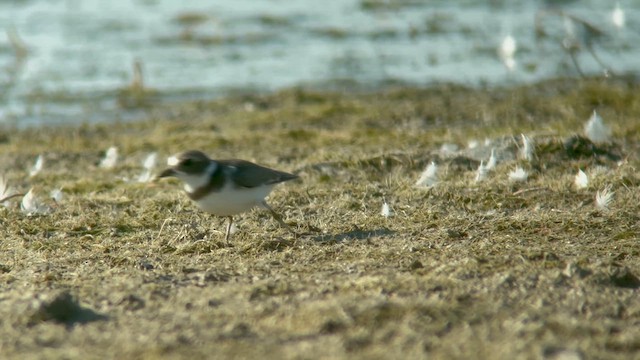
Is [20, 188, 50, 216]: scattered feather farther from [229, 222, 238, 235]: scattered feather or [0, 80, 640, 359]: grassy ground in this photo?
[229, 222, 238, 235]: scattered feather

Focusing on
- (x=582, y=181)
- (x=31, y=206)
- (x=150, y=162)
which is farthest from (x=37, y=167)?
(x=582, y=181)

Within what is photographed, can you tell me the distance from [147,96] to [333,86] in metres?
2.12

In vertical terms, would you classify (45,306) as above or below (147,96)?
above

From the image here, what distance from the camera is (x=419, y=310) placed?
444cm

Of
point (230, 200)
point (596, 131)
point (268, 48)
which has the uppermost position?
point (230, 200)

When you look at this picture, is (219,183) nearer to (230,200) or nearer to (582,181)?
(230,200)

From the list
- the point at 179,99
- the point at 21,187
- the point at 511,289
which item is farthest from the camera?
the point at 179,99

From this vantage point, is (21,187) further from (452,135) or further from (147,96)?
(147,96)

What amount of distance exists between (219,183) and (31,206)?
1570 mm

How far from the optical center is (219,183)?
5887 mm

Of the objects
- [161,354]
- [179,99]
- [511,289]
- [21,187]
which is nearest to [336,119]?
[179,99]

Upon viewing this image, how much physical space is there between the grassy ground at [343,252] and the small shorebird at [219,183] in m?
0.22

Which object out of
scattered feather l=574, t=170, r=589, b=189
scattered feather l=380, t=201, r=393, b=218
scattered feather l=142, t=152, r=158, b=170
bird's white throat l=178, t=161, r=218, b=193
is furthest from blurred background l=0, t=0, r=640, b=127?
bird's white throat l=178, t=161, r=218, b=193

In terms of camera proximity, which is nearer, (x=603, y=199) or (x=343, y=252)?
(x=343, y=252)
